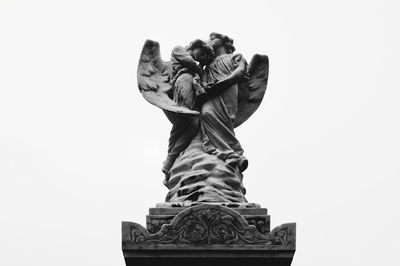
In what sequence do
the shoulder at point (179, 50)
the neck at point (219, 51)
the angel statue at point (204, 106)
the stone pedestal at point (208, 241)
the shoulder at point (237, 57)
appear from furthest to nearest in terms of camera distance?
1. the neck at point (219, 51)
2. the shoulder at point (237, 57)
3. the shoulder at point (179, 50)
4. the angel statue at point (204, 106)
5. the stone pedestal at point (208, 241)

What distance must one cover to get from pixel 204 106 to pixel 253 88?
1358 millimetres

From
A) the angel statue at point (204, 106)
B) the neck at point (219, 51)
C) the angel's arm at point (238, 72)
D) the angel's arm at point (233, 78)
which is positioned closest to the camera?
the angel statue at point (204, 106)

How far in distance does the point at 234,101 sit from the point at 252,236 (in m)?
3.16

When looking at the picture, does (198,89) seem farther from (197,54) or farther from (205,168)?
(205,168)

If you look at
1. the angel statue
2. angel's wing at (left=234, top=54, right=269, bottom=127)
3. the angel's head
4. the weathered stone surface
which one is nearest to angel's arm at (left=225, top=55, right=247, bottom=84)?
the angel statue

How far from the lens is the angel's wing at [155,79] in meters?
17.5

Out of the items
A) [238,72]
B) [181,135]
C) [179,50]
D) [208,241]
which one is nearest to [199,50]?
[179,50]

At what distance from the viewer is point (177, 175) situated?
17016 millimetres

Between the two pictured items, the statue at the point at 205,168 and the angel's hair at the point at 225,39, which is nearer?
the statue at the point at 205,168

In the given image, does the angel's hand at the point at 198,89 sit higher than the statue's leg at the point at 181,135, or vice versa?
the angel's hand at the point at 198,89

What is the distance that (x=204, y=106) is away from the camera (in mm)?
17578

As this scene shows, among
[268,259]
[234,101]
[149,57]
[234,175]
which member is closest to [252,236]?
[268,259]

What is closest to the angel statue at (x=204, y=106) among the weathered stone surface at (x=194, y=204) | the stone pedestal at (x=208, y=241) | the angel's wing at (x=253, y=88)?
the angel's wing at (x=253, y=88)

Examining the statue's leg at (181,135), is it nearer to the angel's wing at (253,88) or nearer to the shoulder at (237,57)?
the angel's wing at (253,88)
